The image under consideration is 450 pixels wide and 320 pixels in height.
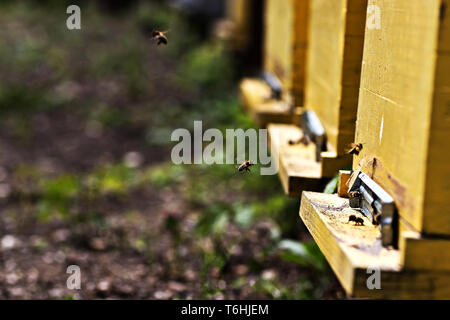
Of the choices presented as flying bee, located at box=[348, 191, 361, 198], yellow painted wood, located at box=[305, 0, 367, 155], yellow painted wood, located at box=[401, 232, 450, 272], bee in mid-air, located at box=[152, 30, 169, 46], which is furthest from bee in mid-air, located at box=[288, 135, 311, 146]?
yellow painted wood, located at box=[401, 232, 450, 272]

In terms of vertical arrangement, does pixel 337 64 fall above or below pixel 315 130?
above

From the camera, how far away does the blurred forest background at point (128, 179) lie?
4039 mm

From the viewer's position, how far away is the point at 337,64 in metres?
2.76

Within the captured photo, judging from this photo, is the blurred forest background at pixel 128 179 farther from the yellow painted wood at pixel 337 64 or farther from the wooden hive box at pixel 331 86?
the yellow painted wood at pixel 337 64

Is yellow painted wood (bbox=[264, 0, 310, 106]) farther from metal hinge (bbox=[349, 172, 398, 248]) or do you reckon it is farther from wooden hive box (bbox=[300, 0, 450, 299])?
wooden hive box (bbox=[300, 0, 450, 299])

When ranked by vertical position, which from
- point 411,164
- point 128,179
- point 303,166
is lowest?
point 128,179

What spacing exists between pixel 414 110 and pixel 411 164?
148 millimetres

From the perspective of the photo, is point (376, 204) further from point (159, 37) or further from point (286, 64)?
point (286, 64)

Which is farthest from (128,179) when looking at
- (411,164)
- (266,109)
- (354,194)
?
(411,164)

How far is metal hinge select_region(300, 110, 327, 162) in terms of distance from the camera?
2951mm

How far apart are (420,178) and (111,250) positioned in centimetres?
342

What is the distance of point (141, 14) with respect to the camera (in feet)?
38.9

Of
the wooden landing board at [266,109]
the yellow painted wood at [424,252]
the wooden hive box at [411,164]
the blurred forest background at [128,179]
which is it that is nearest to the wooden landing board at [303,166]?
the wooden landing board at [266,109]
